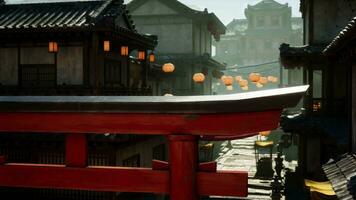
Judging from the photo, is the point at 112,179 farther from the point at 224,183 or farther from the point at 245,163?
the point at 245,163

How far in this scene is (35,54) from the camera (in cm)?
1788

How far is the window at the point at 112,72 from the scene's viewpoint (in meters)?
19.2

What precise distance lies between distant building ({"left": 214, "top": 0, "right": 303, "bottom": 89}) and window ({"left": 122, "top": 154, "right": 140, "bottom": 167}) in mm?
54053

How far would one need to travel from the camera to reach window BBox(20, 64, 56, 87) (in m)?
17.9

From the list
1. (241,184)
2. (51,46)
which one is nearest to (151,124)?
(241,184)

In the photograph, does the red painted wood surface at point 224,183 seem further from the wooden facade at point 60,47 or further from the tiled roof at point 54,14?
the tiled roof at point 54,14

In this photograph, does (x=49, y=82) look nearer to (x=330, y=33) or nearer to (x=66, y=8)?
(x=66, y=8)

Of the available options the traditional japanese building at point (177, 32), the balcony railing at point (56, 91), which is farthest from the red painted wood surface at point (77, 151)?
the traditional japanese building at point (177, 32)

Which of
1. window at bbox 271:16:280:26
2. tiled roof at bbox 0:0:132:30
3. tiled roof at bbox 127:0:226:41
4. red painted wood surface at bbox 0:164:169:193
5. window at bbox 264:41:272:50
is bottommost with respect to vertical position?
red painted wood surface at bbox 0:164:169:193

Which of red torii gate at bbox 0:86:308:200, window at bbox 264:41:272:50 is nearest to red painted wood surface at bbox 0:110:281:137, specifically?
red torii gate at bbox 0:86:308:200

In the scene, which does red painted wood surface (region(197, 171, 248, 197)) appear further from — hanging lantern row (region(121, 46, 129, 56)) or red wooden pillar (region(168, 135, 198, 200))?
hanging lantern row (region(121, 46, 129, 56))

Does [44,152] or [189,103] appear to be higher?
[189,103]

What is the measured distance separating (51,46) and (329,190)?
13118 millimetres

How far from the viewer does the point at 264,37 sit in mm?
73500
